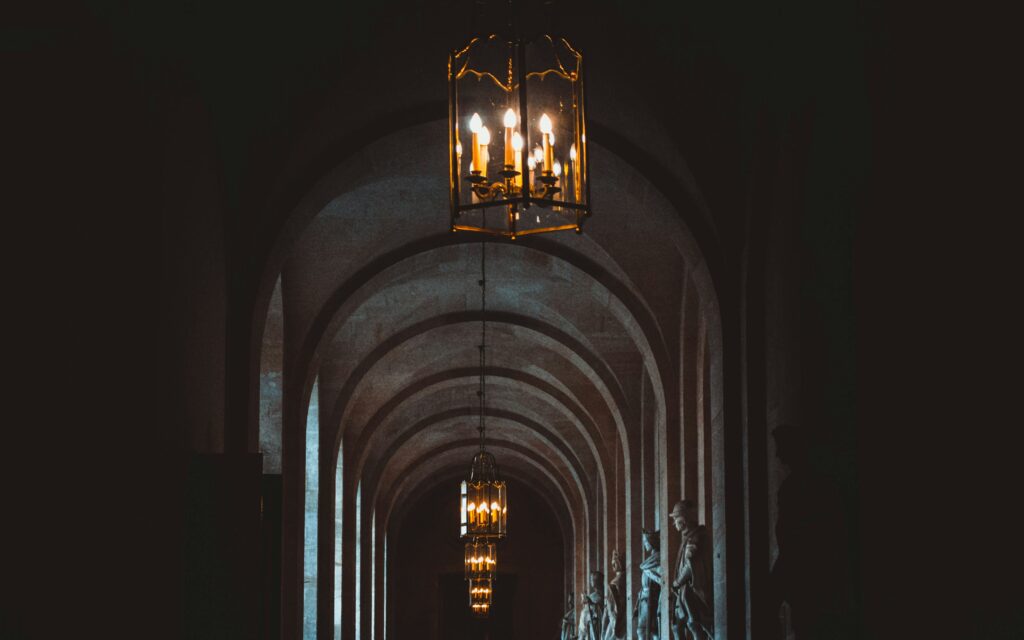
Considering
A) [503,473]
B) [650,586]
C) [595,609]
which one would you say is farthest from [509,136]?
[503,473]

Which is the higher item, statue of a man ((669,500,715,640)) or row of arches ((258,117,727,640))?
row of arches ((258,117,727,640))

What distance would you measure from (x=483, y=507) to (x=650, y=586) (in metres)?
5.11

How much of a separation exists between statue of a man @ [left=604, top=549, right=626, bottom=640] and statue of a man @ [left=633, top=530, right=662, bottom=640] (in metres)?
3.23

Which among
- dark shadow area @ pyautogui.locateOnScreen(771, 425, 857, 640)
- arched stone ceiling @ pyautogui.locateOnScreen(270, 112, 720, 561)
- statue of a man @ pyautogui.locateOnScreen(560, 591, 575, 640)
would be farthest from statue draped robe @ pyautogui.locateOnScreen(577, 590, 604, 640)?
dark shadow area @ pyautogui.locateOnScreen(771, 425, 857, 640)

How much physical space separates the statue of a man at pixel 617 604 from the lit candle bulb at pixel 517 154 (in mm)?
13501

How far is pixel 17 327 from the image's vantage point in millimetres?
5664

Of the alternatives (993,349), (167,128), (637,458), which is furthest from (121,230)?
(637,458)

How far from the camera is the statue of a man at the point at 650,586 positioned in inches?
693

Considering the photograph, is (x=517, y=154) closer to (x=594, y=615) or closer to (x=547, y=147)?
(x=547, y=147)

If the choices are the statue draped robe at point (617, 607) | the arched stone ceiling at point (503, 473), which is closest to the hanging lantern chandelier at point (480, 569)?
the arched stone ceiling at point (503, 473)

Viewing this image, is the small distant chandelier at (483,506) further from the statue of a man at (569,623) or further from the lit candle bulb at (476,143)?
the lit candle bulb at (476,143)

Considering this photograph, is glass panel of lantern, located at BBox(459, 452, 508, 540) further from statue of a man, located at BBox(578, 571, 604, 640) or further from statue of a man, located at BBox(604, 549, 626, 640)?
statue of a man, located at BBox(578, 571, 604, 640)

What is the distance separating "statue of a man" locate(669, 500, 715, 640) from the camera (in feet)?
44.4

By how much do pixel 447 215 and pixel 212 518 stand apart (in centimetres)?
790
